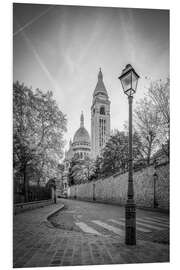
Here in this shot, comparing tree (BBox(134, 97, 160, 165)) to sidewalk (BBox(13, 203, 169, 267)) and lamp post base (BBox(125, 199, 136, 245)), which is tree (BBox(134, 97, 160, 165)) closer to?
lamp post base (BBox(125, 199, 136, 245))

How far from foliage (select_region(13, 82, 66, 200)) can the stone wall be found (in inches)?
149

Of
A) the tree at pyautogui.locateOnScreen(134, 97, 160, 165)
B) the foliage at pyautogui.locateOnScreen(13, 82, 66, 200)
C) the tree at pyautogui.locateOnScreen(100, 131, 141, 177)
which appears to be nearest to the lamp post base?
the foliage at pyautogui.locateOnScreen(13, 82, 66, 200)

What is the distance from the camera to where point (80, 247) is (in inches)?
136

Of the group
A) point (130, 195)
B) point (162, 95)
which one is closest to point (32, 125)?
point (130, 195)

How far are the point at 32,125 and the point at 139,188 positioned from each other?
8.54 metres

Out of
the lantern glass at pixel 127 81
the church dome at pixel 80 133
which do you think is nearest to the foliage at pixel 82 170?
the church dome at pixel 80 133

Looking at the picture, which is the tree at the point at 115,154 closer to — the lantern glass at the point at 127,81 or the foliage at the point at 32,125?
the foliage at the point at 32,125

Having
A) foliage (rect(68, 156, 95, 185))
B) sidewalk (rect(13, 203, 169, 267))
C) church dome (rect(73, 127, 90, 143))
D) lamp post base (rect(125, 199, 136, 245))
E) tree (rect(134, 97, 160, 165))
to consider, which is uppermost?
tree (rect(134, 97, 160, 165))

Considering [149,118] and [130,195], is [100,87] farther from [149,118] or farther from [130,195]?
[149,118]

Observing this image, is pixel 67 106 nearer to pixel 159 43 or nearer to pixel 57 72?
pixel 57 72

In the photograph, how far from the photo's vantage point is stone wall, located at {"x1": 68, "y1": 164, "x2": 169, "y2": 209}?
828cm

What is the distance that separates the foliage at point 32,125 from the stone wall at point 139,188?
12.4ft

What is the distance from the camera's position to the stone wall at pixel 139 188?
27.2 ft
